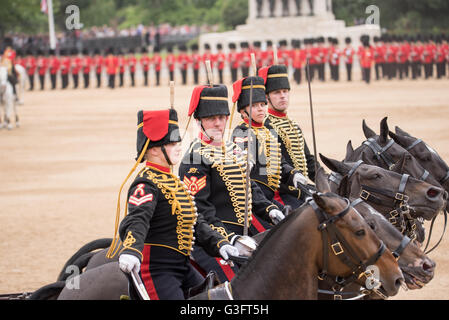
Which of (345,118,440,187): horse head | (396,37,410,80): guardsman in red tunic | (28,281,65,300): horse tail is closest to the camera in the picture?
(28,281,65,300): horse tail

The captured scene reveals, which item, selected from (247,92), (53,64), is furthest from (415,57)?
(247,92)

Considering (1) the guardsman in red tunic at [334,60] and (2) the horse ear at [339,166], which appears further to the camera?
(1) the guardsman in red tunic at [334,60]

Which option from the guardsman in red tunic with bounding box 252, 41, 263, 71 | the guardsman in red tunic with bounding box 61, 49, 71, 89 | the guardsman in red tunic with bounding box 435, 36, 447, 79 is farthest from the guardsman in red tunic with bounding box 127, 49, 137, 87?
the guardsman in red tunic with bounding box 435, 36, 447, 79

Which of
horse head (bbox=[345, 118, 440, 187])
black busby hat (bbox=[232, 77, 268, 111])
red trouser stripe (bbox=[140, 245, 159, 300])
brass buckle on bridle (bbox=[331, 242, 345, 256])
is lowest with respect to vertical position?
red trouser stripe (bbox=[140, 245, 159, 300])

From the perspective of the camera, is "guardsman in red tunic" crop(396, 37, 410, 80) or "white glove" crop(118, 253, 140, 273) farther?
"guardsman in red tunic" crop(396, 37, 410, 80)

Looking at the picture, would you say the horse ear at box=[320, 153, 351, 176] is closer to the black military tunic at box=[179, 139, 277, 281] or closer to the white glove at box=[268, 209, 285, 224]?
the white glove at box=[268, 209, 285, 224]

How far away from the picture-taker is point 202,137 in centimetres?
461

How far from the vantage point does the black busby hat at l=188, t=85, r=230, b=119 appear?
14.7ft

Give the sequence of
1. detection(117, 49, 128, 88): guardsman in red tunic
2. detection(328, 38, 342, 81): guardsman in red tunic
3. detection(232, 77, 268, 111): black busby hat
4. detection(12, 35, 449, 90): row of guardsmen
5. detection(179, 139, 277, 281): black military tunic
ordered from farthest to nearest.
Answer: detection(117, 49, 128, 88): guardsman in red tunic
detection(328, 38, 342, 81): guardsman in red tunic
detection(12, 35, 449, 90): row of guardsmen
detection(232, 77, 268, 111): black busby hat
detection(179, 139, 277, 281): black military tunic

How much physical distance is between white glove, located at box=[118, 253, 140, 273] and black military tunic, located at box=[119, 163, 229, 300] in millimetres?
157

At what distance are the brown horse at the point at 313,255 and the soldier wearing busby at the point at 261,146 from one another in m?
2.05

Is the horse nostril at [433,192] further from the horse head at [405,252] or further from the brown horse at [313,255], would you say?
the brown horse at [313,255]

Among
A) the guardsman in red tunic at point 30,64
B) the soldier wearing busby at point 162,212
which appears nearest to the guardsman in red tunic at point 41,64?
the guardsman in red tunic at point 30,64

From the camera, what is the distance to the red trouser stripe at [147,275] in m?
3.71
